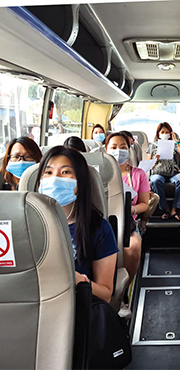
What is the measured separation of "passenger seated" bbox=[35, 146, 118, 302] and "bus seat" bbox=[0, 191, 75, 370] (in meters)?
0.65

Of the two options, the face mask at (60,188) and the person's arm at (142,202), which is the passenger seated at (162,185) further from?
the face mask at (60,188)

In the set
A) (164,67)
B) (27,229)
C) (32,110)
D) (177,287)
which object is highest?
(164,67)

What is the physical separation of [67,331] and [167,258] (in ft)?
12.0

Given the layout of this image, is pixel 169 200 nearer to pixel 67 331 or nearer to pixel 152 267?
pixel 152 267

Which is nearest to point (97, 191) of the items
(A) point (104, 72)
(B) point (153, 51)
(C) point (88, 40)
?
(C) point (88, 40)

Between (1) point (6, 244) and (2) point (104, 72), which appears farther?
(2) point (104, 72)

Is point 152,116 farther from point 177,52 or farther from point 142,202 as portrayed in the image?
point 142,202

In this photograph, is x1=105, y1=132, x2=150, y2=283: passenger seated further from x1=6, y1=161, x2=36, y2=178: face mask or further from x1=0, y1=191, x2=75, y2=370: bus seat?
x1=0, y1=191, x2=75, y2=370: bus seat

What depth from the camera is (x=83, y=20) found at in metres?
4.58

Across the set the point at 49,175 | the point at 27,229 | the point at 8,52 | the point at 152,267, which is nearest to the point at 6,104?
the point at 8,52

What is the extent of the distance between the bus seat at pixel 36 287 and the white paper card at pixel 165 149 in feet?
17.8

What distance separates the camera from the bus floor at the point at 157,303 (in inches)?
115

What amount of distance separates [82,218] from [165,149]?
4.77m

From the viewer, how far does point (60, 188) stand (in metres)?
2.19
